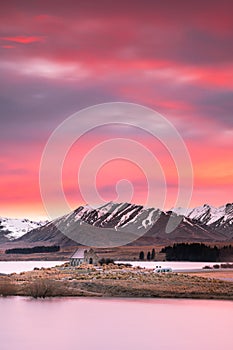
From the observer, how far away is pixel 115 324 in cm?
4047

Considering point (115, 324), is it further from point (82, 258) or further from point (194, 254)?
point (194, 254)

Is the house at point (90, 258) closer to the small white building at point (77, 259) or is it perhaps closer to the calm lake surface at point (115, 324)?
the small white building at point (77, 259)

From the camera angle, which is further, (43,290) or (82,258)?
(82,258)

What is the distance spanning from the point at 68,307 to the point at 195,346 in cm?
1649

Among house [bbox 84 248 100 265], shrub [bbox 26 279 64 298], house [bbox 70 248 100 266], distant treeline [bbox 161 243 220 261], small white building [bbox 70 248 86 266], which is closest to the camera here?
shrub [bbox 26 279 64 298]

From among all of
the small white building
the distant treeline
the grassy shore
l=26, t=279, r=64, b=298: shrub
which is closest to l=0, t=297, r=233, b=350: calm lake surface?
l=26, t=279, r=64, b=298: shrub

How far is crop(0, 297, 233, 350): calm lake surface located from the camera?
33.6 m

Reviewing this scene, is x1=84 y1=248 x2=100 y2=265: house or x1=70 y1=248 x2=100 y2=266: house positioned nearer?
x1=70 y1=248 x2=100 y2=266: house

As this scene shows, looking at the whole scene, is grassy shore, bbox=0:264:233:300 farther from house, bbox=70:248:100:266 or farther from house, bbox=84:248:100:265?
house, bbox=84:248:100:265

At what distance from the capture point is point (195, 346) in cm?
3319

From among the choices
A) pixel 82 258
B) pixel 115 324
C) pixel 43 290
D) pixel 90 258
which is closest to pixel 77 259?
pixel 82 258

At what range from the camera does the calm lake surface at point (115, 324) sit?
33.6 meters

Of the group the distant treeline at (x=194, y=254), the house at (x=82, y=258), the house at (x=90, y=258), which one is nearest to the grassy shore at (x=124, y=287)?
the house at (x=82, y=258)

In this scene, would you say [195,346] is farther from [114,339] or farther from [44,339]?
[44,339]
